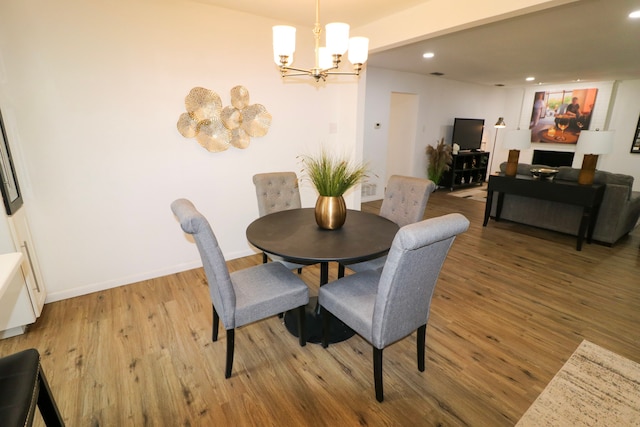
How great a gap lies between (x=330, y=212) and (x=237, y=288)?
777mm

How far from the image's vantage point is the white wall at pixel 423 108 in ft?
18.9

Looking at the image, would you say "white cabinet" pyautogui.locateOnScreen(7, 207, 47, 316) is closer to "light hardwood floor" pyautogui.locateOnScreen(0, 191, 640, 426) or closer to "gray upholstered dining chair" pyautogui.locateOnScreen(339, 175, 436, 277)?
"light hardwood floor" pyautogui.locateOnScreen(0, 191, 640, 426)

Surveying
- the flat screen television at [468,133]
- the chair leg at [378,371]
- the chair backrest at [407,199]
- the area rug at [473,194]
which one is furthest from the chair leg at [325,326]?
the flat screen television at [468,133]

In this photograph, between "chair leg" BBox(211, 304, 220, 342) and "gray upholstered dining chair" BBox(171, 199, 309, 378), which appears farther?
"chair leg" BBox(211, 304, 220, 342)

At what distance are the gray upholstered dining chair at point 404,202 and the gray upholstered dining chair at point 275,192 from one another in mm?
726

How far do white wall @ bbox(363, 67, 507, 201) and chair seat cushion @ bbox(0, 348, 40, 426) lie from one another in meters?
5.31

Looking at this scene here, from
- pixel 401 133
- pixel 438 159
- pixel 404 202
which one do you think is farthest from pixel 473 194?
pixel 404 202

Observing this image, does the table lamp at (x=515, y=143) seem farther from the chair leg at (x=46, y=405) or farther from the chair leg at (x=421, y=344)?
the chair leg at (x=46, y=405)

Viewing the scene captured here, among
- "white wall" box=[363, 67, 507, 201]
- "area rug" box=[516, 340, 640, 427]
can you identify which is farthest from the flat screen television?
"area rug" box=[516, 340, 640, 427]

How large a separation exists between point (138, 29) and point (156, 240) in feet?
6.05

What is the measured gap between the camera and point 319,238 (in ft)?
6.51

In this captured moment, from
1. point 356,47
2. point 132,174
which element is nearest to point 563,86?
point 356,47

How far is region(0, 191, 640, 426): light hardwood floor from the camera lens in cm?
162

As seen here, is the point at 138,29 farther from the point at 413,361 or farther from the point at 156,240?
the point at 413,361
